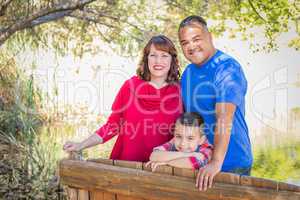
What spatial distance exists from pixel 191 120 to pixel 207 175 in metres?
0.38

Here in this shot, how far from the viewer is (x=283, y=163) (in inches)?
181

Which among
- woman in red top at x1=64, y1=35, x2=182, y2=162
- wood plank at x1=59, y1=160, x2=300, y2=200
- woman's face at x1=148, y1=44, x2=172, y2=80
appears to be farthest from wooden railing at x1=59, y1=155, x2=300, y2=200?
woman's face at x1=148, y1=44, x2=172, y2=80

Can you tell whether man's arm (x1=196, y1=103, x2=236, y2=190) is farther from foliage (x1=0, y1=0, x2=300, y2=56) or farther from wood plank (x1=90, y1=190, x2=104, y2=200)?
foliage (x1=0, y1=0, x2=300, y2=56)

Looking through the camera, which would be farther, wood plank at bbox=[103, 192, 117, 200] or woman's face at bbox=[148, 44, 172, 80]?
woman's face at bbox=[148, 44, 172, 80]

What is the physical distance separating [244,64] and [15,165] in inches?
92.1

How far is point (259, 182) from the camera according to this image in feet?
6.25

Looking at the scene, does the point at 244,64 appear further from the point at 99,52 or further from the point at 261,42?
the point at 99,52

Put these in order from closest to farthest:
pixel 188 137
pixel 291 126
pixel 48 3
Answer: pixel 188 137 → pixel 291 126 → pixel 48 3

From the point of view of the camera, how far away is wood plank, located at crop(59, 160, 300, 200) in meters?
1.92

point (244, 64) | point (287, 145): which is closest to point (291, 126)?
point (287, 145)

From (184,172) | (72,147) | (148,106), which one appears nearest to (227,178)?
(184,172)

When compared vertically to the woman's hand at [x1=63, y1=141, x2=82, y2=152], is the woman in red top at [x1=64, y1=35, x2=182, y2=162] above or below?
above

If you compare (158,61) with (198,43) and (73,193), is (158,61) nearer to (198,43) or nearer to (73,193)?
(198,43)

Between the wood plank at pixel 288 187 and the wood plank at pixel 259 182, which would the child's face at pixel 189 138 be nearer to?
the wood plank at pixel 259 182
